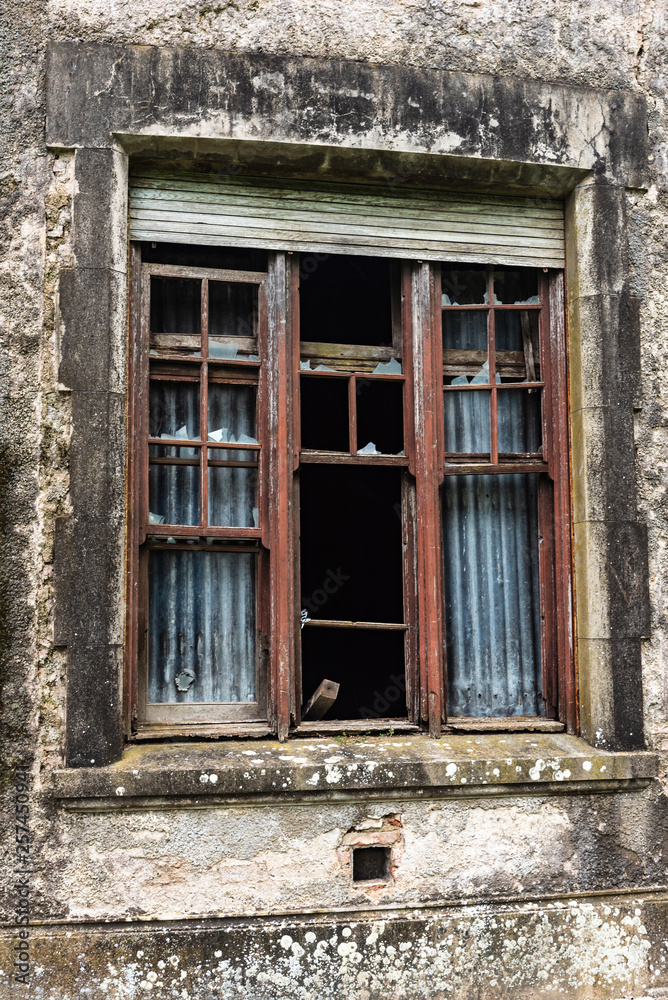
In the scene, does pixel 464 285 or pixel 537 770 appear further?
pixel 464 285

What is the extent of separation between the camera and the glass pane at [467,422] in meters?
3.99

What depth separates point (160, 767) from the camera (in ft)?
10.9

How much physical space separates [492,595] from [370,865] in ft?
4.49

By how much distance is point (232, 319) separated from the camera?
3.87m

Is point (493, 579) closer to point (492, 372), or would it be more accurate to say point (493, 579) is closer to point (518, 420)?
point (518, 420)

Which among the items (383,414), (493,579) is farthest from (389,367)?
(493,579)

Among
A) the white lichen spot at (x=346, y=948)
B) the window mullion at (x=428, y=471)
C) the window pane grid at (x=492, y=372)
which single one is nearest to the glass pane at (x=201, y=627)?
the window mullion at (x=428, y=471)

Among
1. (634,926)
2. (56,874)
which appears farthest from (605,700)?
(56,874)

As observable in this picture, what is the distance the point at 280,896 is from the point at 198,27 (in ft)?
12.7

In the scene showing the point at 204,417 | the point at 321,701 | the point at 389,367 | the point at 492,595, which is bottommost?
the point at 321,701

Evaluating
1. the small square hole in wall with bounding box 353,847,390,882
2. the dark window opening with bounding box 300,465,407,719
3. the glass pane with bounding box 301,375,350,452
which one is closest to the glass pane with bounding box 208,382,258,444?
the glass pane with bounding box 301,375,350,452

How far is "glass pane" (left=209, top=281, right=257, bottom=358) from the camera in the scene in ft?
12.5

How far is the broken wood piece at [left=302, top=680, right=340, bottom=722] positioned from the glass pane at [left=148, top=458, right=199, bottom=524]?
3.25ft

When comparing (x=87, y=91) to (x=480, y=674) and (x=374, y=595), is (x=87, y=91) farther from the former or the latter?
(x=374, y=595)
